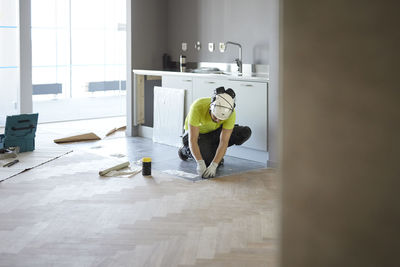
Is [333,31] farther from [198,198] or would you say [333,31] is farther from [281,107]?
[198,198]

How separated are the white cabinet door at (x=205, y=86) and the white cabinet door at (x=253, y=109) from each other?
0.25m

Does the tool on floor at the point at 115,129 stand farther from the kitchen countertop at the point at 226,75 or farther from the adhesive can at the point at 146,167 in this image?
the adhesive can at the point at 146,167

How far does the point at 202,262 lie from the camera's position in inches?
102

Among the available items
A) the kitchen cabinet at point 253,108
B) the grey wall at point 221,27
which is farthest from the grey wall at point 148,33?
the kitchen cabinet at point 253,108

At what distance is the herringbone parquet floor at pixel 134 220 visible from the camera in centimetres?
270


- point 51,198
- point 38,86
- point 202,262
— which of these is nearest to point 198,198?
point 51,198

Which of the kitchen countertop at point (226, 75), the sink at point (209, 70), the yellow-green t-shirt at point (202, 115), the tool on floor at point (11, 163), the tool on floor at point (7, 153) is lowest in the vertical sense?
the tool on floor at point (11, 163)

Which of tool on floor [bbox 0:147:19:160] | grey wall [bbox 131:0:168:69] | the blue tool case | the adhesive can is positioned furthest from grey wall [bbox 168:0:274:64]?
tool on floor [bbox 0:147:19:160]

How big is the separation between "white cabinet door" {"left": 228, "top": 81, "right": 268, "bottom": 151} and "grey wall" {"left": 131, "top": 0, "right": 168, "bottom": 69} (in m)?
1.91

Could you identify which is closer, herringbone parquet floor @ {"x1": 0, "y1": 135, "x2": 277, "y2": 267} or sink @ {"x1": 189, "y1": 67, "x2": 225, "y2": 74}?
herringbone parquet floor @ {"x1": 0, "y1": 135, "x2": 277, "y2": 267}

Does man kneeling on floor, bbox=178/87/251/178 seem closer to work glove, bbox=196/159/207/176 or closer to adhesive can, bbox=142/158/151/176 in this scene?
work glove, bbox=196/159/207/176

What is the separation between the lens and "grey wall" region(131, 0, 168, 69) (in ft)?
22.8

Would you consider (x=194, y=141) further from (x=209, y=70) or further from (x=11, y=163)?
(x=209, y=70)

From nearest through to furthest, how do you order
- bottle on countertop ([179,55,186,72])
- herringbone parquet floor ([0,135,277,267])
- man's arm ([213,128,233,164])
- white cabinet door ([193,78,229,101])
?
herringbone parquet floor ([0,135,277,267]) < man's arm ([213,128,233,164]) < white cabinet door ([193,78,229,101]) < bottle on countertop ([179,55,186,72])
